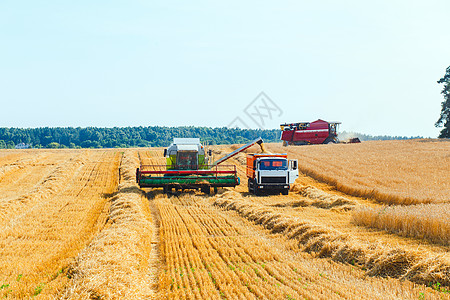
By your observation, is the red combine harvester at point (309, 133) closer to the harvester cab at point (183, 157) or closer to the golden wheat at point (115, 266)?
the harvester cab at point (183, 157)

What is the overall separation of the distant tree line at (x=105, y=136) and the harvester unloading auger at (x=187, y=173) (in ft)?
261

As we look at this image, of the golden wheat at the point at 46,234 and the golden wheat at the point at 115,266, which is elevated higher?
the golden wheat at the point at 115,266

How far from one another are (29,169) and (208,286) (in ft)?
112

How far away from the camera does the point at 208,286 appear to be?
27.7ft

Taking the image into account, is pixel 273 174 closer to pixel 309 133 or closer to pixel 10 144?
pixel 309 133

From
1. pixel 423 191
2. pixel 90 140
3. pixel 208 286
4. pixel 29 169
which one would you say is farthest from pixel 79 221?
pixel 90 140

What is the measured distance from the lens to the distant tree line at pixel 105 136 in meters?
117

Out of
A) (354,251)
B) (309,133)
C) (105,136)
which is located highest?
(309,133)

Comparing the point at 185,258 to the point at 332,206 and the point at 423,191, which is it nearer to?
the point at 332,206

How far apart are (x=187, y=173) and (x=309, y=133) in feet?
108

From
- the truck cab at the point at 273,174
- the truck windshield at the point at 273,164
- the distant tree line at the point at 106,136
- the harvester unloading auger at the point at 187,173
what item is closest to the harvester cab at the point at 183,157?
the harvester unloading auger at the point at 187,173

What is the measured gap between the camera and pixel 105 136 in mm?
129750

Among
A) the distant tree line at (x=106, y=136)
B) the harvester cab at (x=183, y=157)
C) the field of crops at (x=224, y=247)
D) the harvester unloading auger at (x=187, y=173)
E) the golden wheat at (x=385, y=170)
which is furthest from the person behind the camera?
the distant tree line at (x=106, y=136)

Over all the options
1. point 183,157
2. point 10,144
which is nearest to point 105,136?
point 10,144
